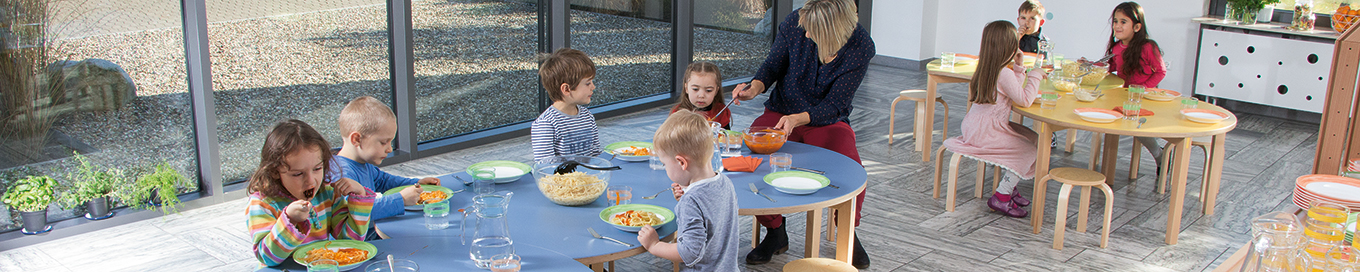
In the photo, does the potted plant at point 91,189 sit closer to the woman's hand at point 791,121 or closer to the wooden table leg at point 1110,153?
the woman's hand at point 791,121

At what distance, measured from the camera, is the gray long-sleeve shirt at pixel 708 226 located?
2.30 meters

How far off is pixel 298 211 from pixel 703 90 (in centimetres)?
176

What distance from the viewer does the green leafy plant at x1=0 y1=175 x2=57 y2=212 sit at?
4031 mm

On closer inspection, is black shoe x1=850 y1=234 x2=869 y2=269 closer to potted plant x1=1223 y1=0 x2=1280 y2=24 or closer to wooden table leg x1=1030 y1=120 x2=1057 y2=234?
wooden table leg x1=1030 y1=120 x2=1057 y2=234

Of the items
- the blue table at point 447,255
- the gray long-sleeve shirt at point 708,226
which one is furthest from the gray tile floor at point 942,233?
the blue table at point 447,255

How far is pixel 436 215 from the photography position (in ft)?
8.04

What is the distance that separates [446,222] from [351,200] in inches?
9.8

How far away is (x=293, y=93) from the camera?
510 cm

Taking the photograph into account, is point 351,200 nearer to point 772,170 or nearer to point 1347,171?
point 772,170

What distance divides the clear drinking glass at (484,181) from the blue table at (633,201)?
47 mm

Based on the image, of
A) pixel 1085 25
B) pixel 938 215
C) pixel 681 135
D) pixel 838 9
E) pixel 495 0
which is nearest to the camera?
pixel 681 135

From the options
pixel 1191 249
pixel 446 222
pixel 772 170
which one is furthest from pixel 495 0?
pixel 1191 249

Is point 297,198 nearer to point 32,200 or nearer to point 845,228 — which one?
point 845,228

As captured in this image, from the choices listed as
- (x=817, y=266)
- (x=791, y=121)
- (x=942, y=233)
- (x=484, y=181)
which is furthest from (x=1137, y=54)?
(x=484, y=181)
